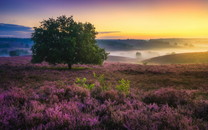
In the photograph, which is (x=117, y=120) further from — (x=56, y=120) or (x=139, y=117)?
(x=56, y=120)

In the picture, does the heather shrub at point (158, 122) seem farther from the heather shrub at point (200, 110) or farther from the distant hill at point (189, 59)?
the distant hill at point (189, 59)

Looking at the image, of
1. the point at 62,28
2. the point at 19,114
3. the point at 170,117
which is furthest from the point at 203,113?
the point at 62,28

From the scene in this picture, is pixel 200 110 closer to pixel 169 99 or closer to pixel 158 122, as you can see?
pixel 169 99

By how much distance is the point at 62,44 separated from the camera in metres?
22.7

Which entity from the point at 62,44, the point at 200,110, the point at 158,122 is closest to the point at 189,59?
the point at 62,44

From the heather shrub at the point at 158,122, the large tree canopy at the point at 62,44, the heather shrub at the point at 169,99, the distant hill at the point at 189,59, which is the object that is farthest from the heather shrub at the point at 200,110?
the distant hill at the point at 189,59

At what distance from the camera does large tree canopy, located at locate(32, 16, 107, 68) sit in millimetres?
22719

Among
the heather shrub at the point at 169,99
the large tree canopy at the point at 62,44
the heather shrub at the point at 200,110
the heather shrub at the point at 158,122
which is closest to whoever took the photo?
the heather shrub at the point at 158,122

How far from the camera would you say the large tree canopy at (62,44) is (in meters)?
22.7

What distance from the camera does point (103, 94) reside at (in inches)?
204

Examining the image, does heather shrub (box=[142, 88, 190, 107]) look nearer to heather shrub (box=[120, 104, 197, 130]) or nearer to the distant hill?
heather shrub (box=[120, 104, 197, 130])

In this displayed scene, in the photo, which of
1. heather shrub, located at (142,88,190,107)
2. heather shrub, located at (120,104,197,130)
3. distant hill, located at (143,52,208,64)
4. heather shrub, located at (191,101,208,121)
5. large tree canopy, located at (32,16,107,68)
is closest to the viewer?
heather shrub, located at (120,104,197,130)

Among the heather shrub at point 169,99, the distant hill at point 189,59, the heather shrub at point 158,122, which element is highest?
the heather shrub at point 158,122

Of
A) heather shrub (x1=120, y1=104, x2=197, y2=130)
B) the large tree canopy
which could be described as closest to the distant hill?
the large tree canopy
